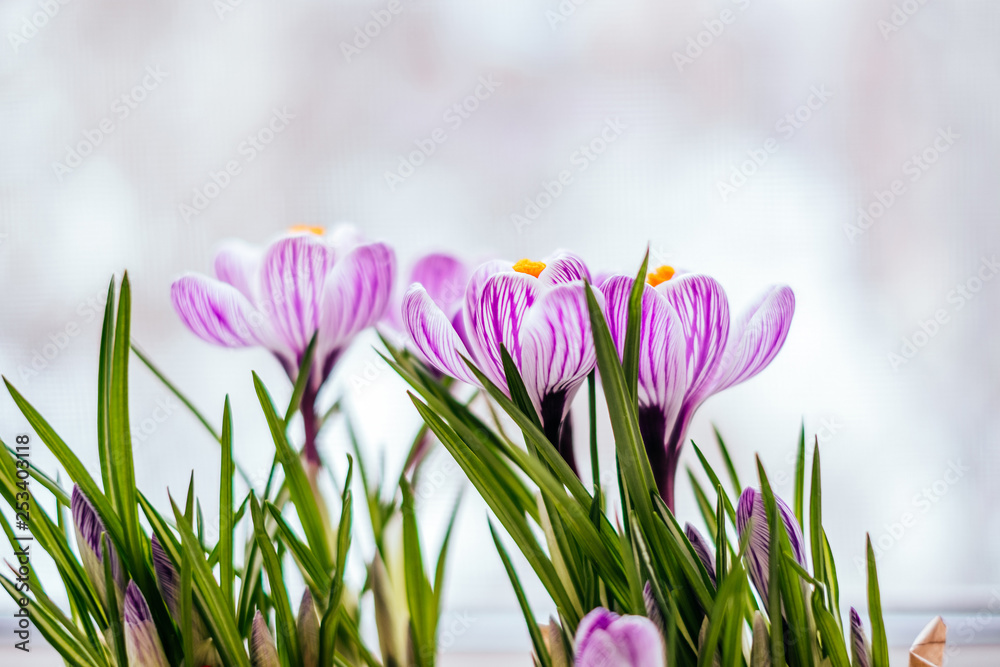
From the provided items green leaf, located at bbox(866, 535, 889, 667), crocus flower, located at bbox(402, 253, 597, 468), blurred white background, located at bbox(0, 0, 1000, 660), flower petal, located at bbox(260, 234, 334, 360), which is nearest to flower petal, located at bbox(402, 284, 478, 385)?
crocus flower, located at bbox(402, 253, 597, 468)

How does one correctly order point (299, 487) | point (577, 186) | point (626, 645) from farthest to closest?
point (577, 186)
point (299, 487)
point (626, 645)

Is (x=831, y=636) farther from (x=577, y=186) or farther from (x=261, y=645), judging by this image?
(x=577, y=186)

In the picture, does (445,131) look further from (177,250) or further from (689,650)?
(689,650)

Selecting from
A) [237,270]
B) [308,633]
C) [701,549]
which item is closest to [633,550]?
[701,549]

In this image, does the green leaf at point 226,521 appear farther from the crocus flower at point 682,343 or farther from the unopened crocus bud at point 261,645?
the crocus flower at point 682,343

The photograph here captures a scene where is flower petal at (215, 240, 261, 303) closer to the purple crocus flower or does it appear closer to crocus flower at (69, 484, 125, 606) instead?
the purple crocus flower

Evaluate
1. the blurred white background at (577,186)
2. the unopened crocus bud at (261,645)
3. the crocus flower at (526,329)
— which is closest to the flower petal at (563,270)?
the crocus flower at (526,329)
